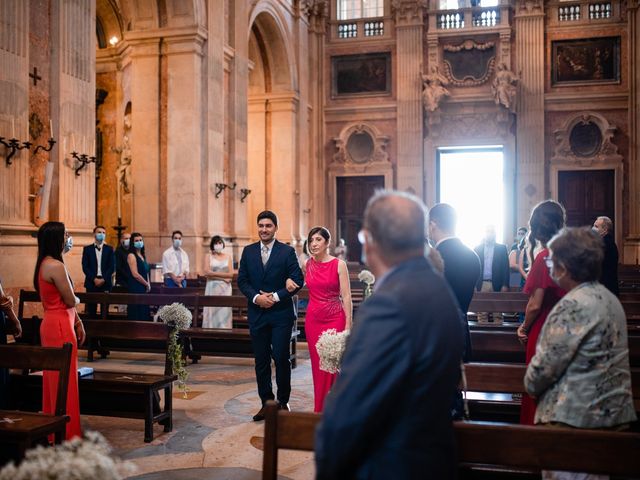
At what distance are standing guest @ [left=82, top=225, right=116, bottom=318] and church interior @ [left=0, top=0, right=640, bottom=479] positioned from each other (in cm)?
70

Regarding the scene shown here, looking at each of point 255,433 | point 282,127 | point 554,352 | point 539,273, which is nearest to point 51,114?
point 255,433

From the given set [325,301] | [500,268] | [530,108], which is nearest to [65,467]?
[325,301]

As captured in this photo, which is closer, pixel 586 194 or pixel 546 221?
pixel 546 221

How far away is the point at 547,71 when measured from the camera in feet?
72.5

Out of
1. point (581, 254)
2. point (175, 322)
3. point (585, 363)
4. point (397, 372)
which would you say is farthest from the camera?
point (175, 322)

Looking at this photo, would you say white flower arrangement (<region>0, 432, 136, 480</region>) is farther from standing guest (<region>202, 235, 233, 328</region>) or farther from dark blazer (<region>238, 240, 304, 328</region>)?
standing guest (<region>202, 235, 233, 328</region>)

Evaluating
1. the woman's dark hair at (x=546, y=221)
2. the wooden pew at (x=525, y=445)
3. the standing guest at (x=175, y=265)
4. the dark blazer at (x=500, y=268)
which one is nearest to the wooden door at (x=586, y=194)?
the dark blazer at (x=500, y=268)

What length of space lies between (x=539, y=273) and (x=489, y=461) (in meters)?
1.89

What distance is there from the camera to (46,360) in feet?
13.8

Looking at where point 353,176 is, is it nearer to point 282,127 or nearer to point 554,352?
point 282,127

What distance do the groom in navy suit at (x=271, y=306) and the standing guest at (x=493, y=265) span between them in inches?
241

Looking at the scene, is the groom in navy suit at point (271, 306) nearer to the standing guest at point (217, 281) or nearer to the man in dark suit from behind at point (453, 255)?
the man in dark suit from behind at point (453, 255)

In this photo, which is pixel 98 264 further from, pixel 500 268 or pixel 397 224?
pixel 397 224

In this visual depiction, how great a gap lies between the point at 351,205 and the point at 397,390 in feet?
72.4
